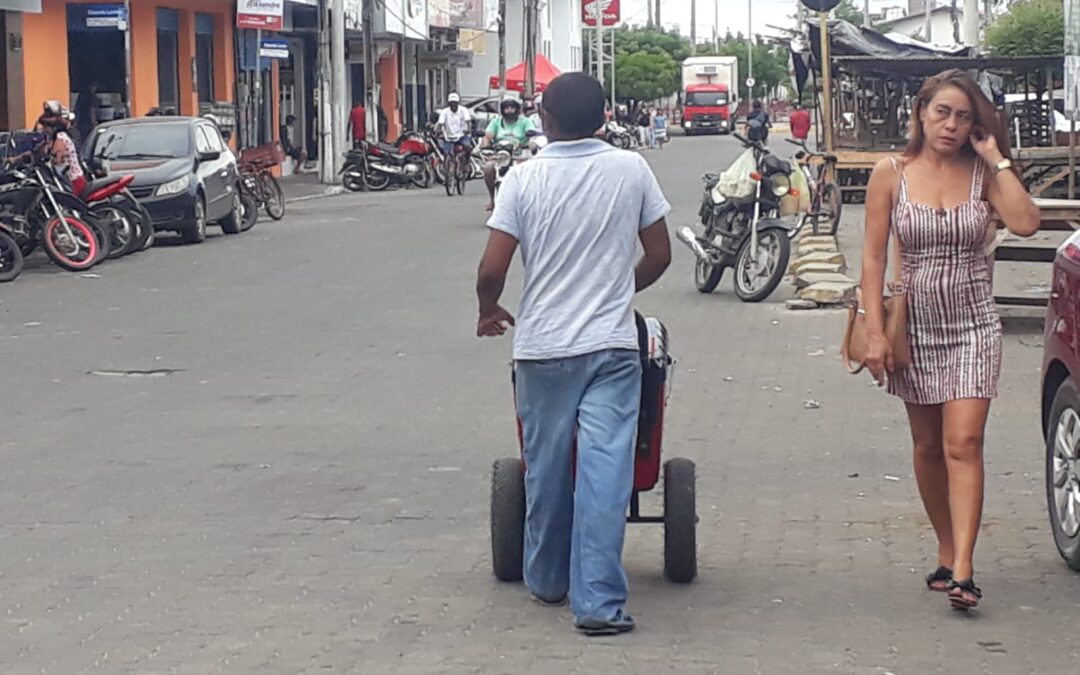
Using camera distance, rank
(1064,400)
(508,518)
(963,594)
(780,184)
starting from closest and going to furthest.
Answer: (963,594)
(508,518)
(1064,400)
(780,184)

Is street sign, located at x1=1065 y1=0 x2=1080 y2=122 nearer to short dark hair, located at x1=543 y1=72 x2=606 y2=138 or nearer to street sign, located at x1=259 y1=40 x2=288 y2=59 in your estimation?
short dark hair, located at x1=543 y1=72 x2=606 y2=138

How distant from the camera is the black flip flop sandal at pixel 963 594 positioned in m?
5.86

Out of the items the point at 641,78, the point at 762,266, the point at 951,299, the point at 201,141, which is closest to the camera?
the point at 951,299

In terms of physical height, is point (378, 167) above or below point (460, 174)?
above

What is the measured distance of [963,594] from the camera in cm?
586

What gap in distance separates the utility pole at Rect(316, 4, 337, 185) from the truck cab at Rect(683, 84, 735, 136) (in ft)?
168

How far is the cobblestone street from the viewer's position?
5.68 metres

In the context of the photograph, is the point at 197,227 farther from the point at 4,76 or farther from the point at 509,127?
the point at 4,76

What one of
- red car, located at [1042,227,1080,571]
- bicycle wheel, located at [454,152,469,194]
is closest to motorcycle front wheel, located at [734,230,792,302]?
red car, located at [1042,227,1080,571]

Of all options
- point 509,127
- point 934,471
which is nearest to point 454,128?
point 509,127

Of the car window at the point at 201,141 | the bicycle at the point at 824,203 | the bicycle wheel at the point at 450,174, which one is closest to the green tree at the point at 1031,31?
the bicycle wheel at the point at 450,174

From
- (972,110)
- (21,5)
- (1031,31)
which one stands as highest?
(1031,31)

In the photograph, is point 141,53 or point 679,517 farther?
point 141,53

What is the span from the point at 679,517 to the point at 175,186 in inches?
644
